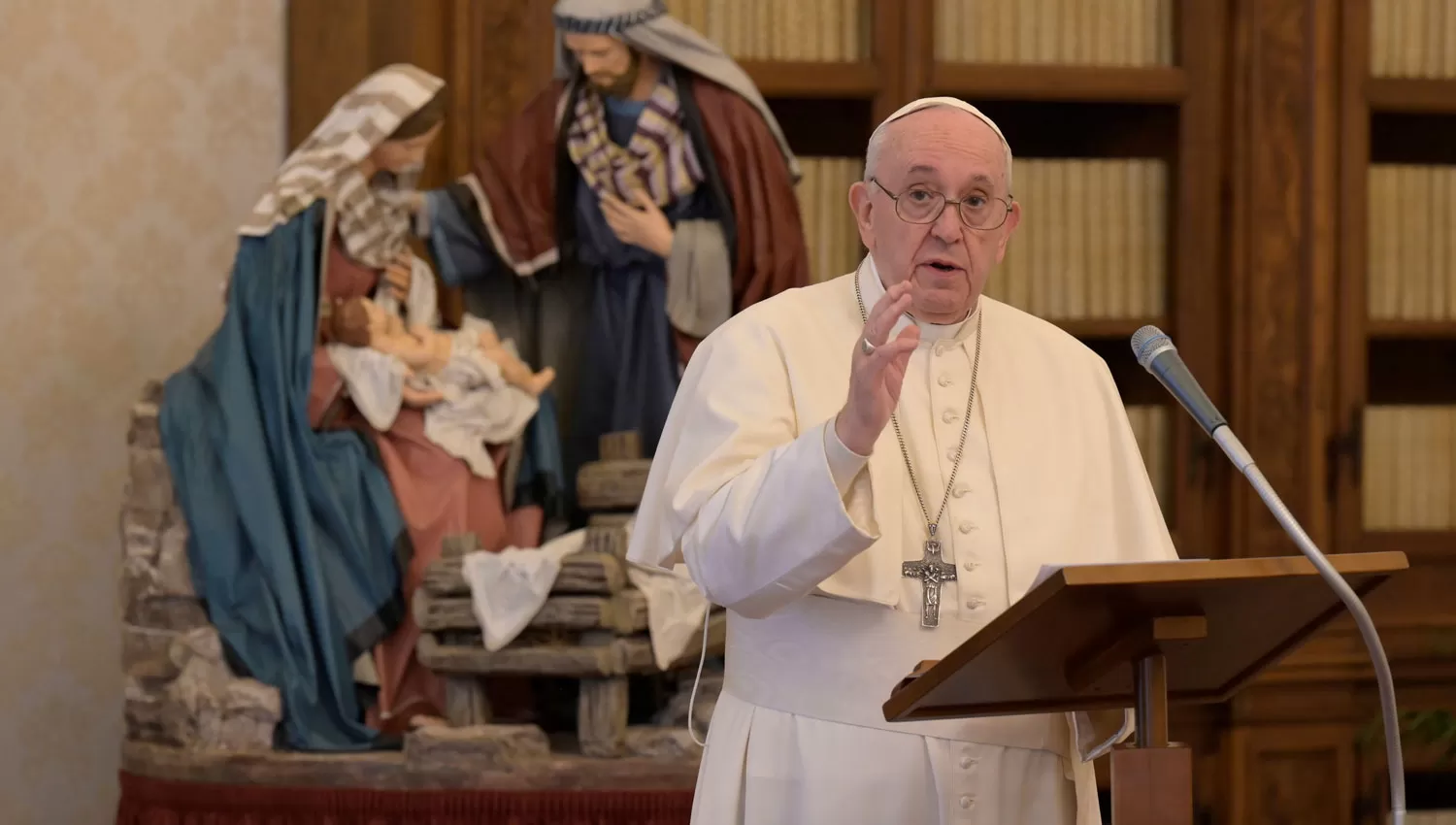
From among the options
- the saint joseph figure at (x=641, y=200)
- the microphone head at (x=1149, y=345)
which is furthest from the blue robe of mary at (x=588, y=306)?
the microphone head at (x=1149, y=345)

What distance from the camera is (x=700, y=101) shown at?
3.49 m

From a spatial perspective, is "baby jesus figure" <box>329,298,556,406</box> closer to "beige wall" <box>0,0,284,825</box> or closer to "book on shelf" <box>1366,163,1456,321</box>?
"beige wall" <box>0,0,284,825</box>

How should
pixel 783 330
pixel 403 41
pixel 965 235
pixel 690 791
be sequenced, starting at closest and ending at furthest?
1. pixel 965 235
2. pixel 783 330
3. pixel 690 791
4. pixel 403 41

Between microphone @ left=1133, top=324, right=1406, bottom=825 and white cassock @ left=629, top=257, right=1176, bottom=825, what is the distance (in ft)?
1.32

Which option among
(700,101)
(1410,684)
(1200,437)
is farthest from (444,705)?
(1410,684)

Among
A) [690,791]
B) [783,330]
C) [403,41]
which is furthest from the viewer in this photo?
[403,41]

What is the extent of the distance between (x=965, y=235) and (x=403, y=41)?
2.21 m

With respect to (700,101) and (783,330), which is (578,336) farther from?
(783,330)

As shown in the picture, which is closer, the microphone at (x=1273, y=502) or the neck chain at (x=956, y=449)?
the microphone at (x=1273, y=502)

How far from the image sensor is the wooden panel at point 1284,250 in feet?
13.6

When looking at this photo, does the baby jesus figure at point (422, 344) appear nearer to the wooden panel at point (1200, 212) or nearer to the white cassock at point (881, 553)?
the white cassock at point (881, 553)

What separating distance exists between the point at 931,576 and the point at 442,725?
1439 mm

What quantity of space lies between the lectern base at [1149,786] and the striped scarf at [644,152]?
2098 millimetres

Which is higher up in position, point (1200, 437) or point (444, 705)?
point (1200, 437)
